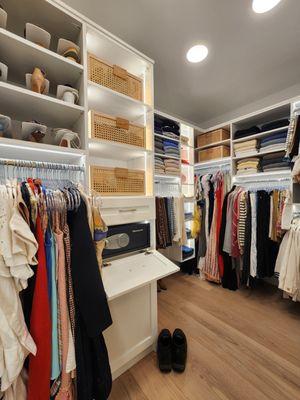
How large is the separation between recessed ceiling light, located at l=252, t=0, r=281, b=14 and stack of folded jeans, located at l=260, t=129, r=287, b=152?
1.15 m

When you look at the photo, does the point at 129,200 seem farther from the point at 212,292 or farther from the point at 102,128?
the point at 212,292

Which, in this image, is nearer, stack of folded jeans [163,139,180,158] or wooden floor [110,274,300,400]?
wooden floor [110,274,300,400]

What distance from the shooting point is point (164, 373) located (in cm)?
Answer: 126

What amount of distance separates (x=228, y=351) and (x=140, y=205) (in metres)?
1.29

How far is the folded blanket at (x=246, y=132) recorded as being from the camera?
227 centimetres

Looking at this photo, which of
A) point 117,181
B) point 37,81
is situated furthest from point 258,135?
point 37,81

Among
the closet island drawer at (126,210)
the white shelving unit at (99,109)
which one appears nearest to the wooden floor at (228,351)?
the white shelving unit at (99,109)

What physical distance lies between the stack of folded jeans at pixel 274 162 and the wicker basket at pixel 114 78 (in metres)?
1.62

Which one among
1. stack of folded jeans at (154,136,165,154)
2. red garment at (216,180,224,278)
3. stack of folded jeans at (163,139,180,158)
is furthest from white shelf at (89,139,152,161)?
red garment at (216,180,224,278)

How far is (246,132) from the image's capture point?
91.4 inches

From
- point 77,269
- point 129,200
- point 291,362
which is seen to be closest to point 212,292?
point 291,362

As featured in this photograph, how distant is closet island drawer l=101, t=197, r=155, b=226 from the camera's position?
1209mm

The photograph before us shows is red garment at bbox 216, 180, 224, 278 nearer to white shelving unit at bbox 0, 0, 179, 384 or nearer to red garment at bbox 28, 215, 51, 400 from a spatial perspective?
white shelving unit at bbox 0, 0, 179, 384

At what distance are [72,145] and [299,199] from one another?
2.03 metres
